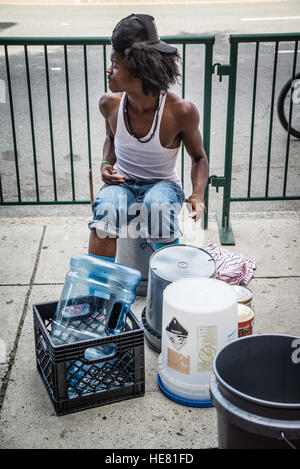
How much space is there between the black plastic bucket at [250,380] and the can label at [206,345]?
327mm

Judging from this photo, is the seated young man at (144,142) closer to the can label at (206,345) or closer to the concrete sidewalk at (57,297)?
the concrete sidewalk at (57,297)

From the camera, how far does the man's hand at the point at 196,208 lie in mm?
3438

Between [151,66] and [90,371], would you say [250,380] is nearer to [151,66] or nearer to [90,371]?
[90,371]

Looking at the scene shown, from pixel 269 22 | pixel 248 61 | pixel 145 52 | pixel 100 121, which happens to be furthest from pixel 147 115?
pixel 269 22

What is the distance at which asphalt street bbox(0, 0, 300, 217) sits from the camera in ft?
20.6

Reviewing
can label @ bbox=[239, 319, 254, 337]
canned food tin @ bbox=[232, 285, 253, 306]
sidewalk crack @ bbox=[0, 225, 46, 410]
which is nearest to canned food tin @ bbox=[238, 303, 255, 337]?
can label @ bbox=[239, 319, 254, 337]

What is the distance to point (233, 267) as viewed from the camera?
4.08 metres

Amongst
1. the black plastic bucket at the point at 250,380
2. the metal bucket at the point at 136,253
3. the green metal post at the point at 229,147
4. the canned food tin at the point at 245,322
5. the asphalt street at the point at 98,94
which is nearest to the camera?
the black plastic bucket at the point at 250,380

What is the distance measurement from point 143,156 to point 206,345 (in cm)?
144

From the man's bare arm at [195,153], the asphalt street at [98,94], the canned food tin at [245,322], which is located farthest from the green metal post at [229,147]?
the canned food tin at [245,322]

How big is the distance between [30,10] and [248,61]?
947cm

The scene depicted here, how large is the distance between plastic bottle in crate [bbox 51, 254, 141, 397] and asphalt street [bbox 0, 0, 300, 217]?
5.39ft

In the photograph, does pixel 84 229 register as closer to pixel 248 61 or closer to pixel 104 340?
pixel 104 340

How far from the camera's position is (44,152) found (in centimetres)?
715
